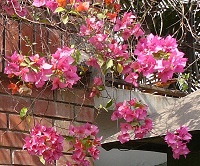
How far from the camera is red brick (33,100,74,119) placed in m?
3.15

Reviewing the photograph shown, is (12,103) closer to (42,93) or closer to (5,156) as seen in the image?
(42,93)

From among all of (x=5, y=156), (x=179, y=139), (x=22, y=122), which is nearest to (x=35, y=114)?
(x=22, y=122)

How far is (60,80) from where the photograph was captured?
2.63 meters

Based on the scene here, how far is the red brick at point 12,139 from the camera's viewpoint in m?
3.01

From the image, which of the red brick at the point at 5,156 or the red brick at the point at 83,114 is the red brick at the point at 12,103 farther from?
the red brick at the point at 83,114

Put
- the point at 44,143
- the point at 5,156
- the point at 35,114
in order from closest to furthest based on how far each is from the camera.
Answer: the point at 44,143 → the point at 5,156 → the point at 35,114

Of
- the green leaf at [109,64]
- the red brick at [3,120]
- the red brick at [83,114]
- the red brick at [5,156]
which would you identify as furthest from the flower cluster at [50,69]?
the red brick at [83,114]

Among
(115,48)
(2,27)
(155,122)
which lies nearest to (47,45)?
(2,27)

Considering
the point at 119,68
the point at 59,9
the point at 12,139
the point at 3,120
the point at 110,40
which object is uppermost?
the point at 59,9

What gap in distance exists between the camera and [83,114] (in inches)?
131

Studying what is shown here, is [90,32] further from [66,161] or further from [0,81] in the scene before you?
[66,161]

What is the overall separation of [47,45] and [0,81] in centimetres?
36

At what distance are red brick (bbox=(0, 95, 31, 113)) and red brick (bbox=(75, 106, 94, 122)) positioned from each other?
34 cm

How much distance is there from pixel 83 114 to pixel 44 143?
616 mm
